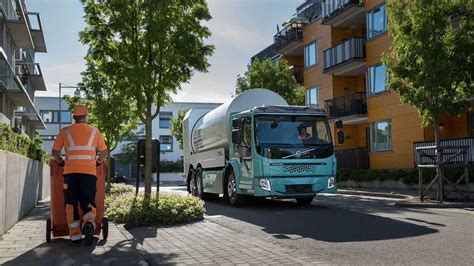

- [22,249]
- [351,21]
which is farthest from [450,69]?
[351,21]

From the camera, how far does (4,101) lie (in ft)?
103

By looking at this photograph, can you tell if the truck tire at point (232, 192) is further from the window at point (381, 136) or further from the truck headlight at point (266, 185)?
the window at point (381, 136)

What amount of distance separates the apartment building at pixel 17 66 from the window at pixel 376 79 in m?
17.7

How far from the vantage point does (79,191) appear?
25.5ft

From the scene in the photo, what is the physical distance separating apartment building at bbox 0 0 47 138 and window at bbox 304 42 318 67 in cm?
1760

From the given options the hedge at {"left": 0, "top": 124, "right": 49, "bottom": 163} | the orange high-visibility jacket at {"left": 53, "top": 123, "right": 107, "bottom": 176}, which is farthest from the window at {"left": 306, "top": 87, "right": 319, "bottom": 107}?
the orange high-visibility jacket at {"left": 53, "top": 123, "right": 107, "bottom": 176}

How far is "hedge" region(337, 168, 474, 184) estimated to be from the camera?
64.8 ft

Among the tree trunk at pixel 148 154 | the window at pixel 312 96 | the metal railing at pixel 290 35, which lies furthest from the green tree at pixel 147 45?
the metal railing at pixel 290 35

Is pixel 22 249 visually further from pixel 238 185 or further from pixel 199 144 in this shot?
pixel 199 144

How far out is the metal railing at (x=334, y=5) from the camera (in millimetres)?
29728

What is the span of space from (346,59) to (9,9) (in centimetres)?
1842

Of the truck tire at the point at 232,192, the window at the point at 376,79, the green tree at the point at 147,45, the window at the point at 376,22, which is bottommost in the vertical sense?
the truck tire at the point at 232,192

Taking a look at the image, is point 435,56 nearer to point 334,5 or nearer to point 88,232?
point 88,232

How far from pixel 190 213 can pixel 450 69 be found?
8719 millimetres
